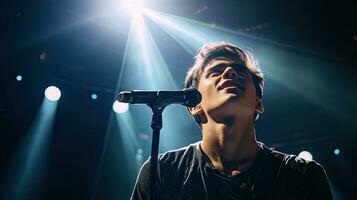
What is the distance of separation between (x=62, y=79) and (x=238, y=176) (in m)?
5.80

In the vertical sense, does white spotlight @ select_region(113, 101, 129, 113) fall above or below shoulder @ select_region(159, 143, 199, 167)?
above

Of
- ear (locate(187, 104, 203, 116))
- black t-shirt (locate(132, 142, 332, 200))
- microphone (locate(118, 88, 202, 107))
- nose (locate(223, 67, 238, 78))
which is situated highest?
nose (locate(223, 67, 238, 78))

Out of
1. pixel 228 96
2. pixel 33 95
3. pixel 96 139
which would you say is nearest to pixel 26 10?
pixel 33 95

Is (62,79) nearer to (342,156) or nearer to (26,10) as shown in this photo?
(26,10)

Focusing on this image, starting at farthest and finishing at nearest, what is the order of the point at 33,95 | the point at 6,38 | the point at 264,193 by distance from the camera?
the point at 33,95 → the point at 6,38 → the point at 264,193

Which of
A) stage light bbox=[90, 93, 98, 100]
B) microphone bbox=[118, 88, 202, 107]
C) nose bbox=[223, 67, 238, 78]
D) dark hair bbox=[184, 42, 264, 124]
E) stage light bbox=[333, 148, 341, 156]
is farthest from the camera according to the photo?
stage light bbox=[333, 148, 341, 156]

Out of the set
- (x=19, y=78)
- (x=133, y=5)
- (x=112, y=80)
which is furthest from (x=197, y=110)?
(x=112, y=80)

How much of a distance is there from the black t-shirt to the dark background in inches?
183

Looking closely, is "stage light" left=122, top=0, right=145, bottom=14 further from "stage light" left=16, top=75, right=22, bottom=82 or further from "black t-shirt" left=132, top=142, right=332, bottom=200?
"black t-shirt" left=132, top=142, right=332, bottom=200

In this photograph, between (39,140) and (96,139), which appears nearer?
(39,140)

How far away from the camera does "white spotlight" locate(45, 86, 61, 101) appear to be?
23.8 feet

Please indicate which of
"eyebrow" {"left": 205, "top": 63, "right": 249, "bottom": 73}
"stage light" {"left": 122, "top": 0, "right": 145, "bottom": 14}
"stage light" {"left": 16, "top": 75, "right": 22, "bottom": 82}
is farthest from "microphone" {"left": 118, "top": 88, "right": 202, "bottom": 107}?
"stage light" {"left": 16, "top": 75, "right": 22, "bottom": 82}

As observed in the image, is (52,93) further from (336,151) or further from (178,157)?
(336,151)

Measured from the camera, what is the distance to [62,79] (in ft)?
24.8
